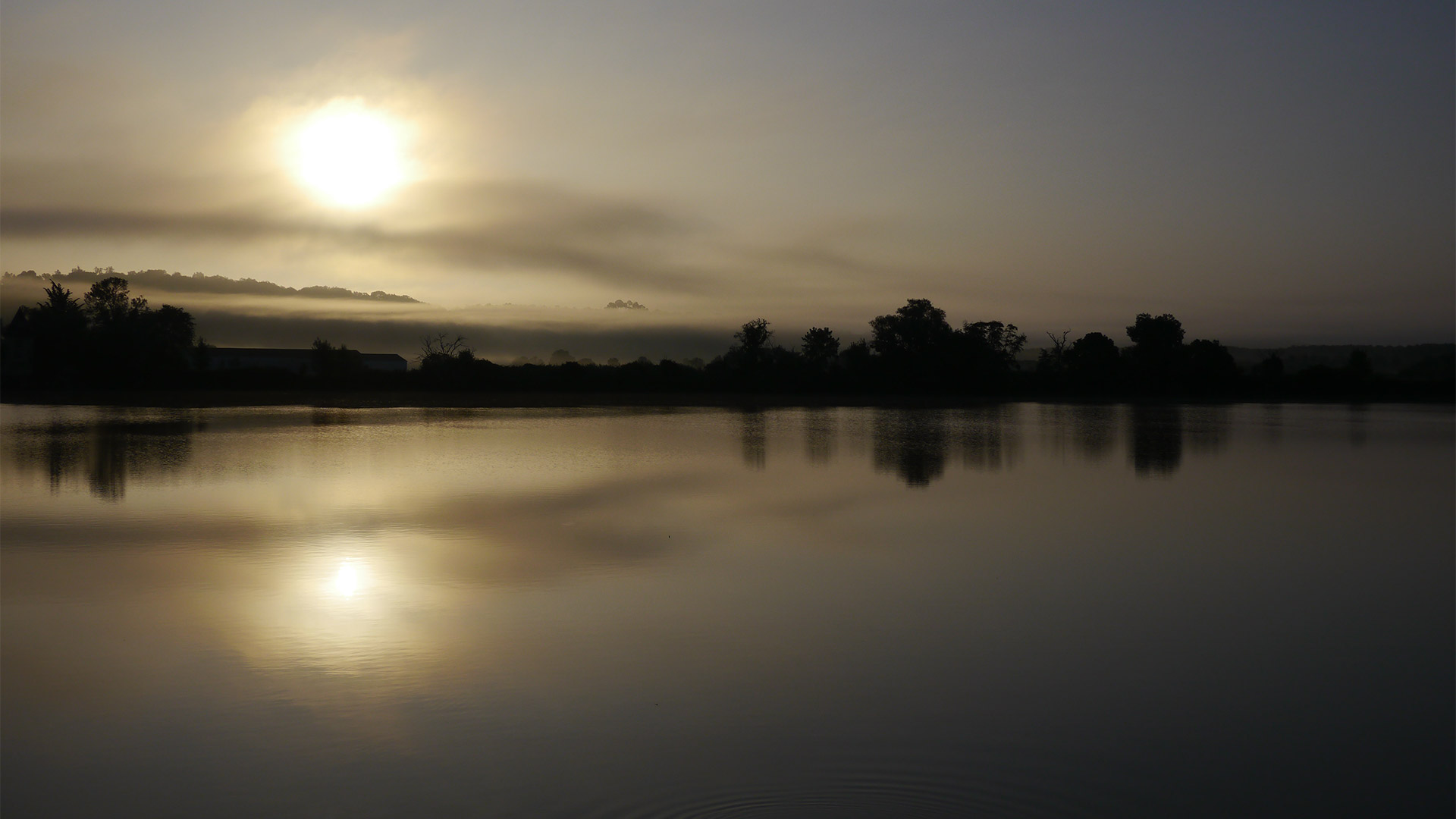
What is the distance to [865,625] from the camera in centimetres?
728

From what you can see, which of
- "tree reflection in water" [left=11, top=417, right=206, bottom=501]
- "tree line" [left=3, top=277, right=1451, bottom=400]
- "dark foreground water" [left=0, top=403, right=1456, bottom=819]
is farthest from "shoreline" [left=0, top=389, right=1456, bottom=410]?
"dark foreground water" [left=0, top=403, right=1456, bottom=819]

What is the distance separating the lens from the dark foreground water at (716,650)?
15.0 feet

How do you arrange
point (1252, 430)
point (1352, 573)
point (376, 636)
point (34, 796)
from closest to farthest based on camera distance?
point (34, 796) → point (376, 636) → point (1352, 573) → point (1252, 430)

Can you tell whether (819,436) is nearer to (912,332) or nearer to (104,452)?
(104,452)

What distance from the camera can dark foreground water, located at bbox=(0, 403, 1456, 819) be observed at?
457 centimetres

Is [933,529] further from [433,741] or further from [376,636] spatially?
[433,741]

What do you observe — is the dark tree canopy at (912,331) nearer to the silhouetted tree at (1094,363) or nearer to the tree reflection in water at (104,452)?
the silhouetted tree at (1094,363)

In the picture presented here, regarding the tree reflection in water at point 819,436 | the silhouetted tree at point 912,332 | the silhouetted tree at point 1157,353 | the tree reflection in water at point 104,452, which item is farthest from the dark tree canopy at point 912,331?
the tree reflection in water at point 104,452

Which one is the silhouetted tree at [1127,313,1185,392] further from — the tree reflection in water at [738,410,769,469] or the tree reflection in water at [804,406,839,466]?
the tree reflection in water at [738,410,769,469]

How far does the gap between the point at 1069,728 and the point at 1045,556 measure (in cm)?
509

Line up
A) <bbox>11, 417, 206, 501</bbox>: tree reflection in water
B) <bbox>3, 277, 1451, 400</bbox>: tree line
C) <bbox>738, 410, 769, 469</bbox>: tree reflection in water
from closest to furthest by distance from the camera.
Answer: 1. <bbox>11, 417, 206, 501</bbox>: tree reflection in water
2. <bbox>738, 410, 769, 469</bbox>: tree reflection in water
3. <bbox>3, 277, 1451, 400</bbox>: tree line

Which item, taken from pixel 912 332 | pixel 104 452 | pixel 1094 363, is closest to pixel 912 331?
pixel 912 332

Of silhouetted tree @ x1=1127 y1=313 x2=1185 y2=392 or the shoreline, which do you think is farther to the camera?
silhouetted tree @ x1=1127 y1=313 x2=1185 y2=392

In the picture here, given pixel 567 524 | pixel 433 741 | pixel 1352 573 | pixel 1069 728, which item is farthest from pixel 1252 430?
pixel 433 741
